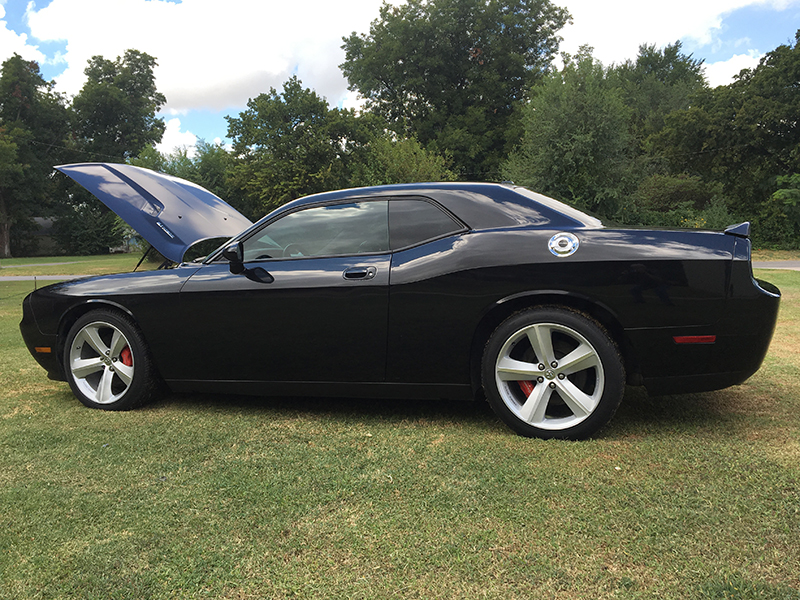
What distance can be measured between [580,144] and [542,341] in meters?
23.4

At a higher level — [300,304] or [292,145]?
[292,145]

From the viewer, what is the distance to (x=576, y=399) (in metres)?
2.96

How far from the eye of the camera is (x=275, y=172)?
3338 cm

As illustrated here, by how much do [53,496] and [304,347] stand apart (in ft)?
4.70

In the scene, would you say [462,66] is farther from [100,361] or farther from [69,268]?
[100,361]

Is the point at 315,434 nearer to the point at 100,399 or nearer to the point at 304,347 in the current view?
the point at 304,347

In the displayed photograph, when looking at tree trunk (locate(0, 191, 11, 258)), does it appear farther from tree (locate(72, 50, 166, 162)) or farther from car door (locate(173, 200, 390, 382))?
car door (locate(173, 200, 390, 382))

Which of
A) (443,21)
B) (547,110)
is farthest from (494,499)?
(443,21)

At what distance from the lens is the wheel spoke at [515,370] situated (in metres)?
3.03

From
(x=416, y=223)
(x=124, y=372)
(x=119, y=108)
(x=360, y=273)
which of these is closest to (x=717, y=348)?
(x=416, y=223)

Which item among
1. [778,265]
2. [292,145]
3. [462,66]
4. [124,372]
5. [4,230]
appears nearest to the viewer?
[124,372]

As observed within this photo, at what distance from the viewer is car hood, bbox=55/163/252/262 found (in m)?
4.19

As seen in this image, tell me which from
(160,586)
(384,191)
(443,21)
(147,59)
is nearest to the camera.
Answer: (160,586)

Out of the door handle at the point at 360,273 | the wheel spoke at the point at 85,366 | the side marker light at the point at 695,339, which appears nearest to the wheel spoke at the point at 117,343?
the wheel spoke at the point at 85,366
